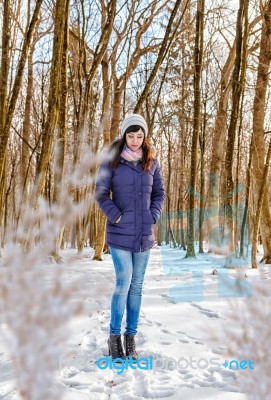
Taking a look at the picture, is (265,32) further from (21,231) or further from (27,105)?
(21,231)

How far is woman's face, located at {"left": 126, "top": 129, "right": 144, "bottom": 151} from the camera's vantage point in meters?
2.65

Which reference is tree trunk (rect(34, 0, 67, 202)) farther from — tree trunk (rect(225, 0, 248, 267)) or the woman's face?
tree trunk (rect(225, 0, 248, 267))

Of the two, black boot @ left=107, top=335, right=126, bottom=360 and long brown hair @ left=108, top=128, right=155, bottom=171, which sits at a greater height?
long brown hair @ left=108, top=128, right=155, bottom=171

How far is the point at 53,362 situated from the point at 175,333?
2767 millimetres

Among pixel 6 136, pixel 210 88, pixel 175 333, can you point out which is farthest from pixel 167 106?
pixel 175 333

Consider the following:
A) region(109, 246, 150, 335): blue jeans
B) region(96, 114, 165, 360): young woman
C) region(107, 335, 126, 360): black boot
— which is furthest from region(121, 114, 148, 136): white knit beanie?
region(107, 335, 126, 360): black boot

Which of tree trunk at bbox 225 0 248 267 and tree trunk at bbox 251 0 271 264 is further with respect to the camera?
tree trunk at bbox 251 0 271 264

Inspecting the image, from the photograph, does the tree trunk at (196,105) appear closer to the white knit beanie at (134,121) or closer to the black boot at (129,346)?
the white knit beanie at (134,121)

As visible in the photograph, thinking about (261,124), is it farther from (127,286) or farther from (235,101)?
(127,286)

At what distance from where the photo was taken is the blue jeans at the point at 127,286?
2492 mm

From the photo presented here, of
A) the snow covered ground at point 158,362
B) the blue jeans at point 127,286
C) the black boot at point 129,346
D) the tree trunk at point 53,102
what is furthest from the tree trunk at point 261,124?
the black boot at point 129,346

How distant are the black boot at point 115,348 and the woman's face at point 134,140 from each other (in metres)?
1.27

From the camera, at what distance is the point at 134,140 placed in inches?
104

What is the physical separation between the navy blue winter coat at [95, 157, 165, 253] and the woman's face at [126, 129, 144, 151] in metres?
0.12
